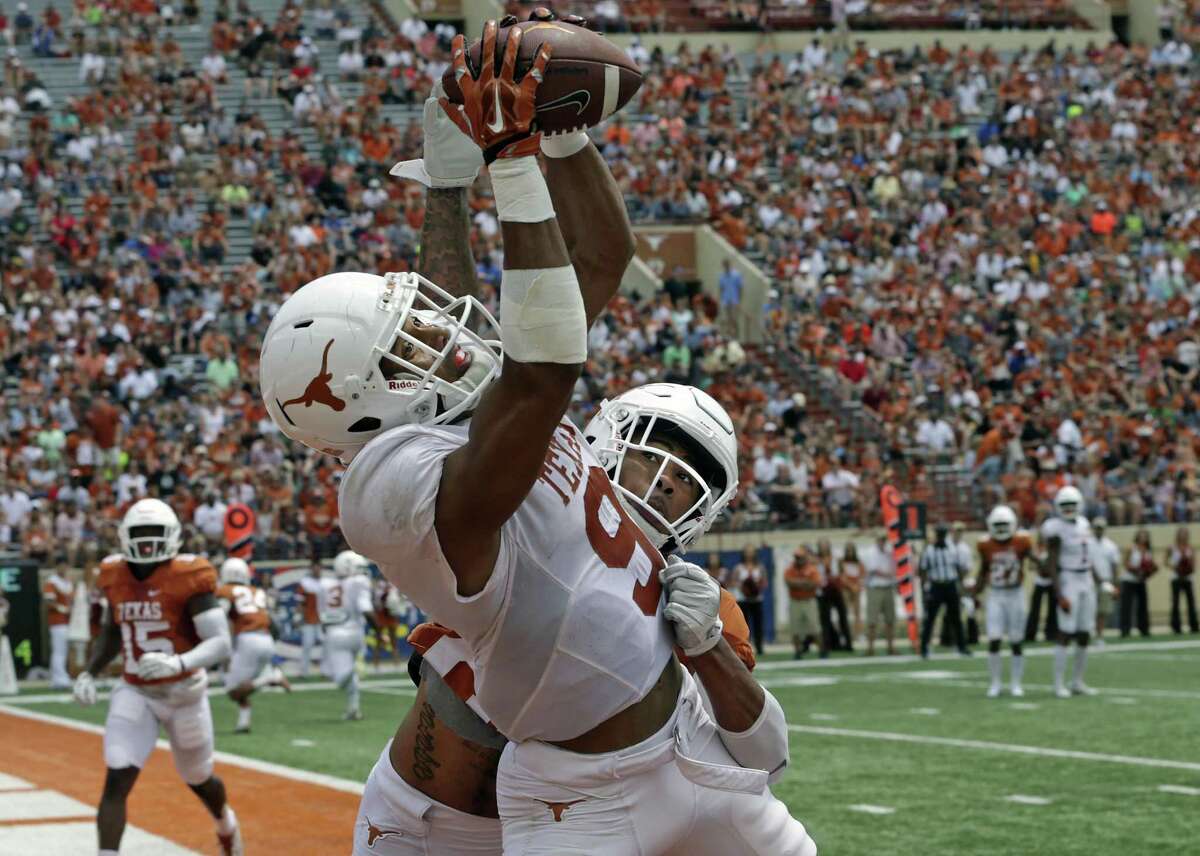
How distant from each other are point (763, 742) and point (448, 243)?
120 cm

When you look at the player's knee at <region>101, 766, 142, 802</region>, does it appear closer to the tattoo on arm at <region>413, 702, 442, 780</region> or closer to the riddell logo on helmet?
the tattoo on arm at <region>413, 702, 442, 780</region>

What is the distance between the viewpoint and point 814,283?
26562mm

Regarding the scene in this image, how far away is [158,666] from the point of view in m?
7.57

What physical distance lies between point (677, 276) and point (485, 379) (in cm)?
2519

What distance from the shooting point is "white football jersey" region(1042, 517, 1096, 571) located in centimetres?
1535

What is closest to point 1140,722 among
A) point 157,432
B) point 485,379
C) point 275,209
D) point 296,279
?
point 485,379

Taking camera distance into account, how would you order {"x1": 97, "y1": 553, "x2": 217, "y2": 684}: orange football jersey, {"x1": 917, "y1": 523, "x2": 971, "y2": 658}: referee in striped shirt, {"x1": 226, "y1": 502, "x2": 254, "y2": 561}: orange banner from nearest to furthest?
{"x1": 97, "y1": 553, "x2": 217, "y2": 684}: orange football jersey → {"x1": 226, "y1": 502, "x2": 254, "y2": 561}: orange banner → {"x1": 917, "y1": 523, "x2": 971, "y2": 658}: referee in striped shirt

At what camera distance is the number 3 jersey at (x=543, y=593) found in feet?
8.79

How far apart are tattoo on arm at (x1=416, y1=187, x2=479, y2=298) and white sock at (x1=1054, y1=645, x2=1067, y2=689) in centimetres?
1212

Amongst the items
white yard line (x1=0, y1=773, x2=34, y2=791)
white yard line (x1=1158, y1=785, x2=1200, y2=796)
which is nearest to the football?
white yard line (x1=1158, y1=785, x2=1200, y2=796)

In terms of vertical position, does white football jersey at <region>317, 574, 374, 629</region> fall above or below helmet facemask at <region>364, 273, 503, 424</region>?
below

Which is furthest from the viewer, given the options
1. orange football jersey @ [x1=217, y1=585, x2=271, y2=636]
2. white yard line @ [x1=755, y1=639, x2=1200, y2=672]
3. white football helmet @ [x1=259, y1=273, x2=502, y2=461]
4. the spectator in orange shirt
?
the spectator in orange shirt

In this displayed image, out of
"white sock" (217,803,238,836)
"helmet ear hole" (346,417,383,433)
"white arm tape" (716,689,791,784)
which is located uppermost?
"helmet ear hole" (346,417,383,433)

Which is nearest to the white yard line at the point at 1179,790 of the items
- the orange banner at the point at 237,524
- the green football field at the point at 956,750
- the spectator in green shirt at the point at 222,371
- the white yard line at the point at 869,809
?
the green football field at the point at 956,750
